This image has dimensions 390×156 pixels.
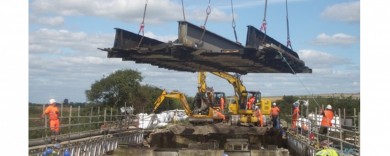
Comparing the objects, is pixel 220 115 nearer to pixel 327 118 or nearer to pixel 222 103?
pixel 222 103

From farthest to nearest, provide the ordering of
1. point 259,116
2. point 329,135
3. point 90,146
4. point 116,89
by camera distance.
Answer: point 116,89
point 259,116
point 90,146
point 329,135

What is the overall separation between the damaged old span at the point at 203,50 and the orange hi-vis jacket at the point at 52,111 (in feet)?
8.78

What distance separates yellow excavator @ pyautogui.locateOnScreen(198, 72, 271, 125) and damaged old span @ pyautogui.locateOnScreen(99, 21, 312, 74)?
6.60 metres

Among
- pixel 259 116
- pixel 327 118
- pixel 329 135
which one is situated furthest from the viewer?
pixel 259 116

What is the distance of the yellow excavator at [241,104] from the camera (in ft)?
74.6

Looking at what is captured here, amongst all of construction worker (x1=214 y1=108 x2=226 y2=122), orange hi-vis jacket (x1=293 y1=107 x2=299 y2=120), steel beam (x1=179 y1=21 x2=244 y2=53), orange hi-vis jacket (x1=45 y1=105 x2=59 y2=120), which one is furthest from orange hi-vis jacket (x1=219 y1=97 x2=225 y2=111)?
orange hi-vis jacket (x1=45 y1=105 x2=59 y2=120)

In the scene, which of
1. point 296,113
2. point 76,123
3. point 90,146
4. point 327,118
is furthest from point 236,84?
point 90,146

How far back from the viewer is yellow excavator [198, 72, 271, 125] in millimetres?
22750

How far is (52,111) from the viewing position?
13.1 metres

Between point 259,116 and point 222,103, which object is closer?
point 259,116

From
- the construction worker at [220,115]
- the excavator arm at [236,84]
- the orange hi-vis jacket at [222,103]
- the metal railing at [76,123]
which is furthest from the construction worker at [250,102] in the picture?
the metal railing at [76,123]

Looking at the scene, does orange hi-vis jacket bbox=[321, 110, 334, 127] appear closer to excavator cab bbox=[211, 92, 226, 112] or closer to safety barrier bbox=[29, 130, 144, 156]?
safety barrier bbox=[29, 130, 144, 156]

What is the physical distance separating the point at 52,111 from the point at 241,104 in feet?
39.6
